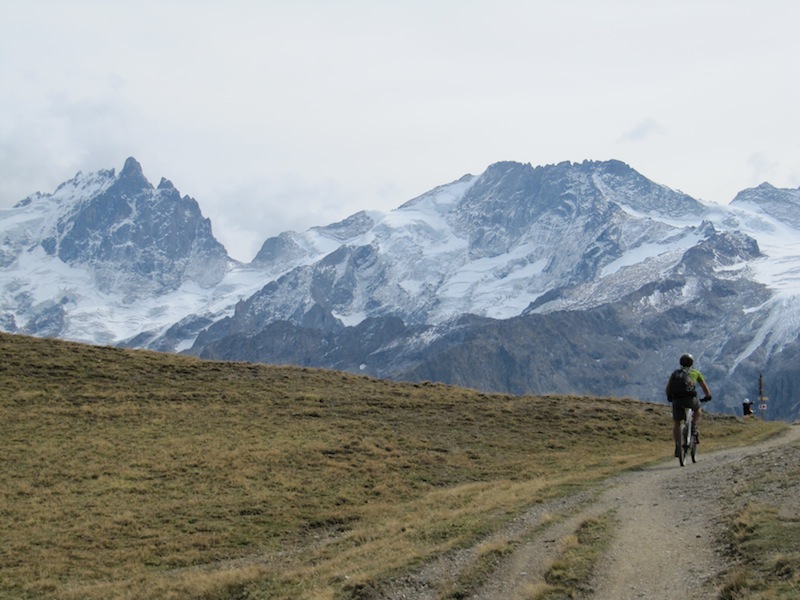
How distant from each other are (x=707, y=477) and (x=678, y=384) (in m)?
3.11

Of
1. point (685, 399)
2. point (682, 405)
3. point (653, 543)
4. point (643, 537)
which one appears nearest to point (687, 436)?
point (682, 405)

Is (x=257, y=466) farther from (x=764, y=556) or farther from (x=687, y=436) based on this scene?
(x=764, y=556)

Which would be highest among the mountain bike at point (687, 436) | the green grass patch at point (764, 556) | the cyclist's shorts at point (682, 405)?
the cyclist's shorts at point (682, 405)

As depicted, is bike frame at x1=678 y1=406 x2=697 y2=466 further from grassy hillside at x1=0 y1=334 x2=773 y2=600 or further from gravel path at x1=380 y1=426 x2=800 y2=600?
grassy hillside at x1=0 y1=334 x2=773 y2=600

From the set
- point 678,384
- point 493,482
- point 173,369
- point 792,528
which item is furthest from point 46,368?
point 792,528

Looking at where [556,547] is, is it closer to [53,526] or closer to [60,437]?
[53,526]

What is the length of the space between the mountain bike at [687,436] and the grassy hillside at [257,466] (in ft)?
7.66

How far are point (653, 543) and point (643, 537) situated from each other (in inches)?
20.4

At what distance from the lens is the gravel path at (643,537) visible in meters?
15.2

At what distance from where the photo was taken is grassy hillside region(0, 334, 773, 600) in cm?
2186

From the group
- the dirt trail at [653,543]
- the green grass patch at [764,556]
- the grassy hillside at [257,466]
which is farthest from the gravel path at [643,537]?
the grassy hillside at [257,466]

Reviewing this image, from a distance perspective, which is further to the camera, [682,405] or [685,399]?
[682,405]

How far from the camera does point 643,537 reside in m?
17.8

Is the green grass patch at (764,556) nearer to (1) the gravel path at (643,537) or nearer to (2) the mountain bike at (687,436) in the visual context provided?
(1) the gravel path at (643,537)
